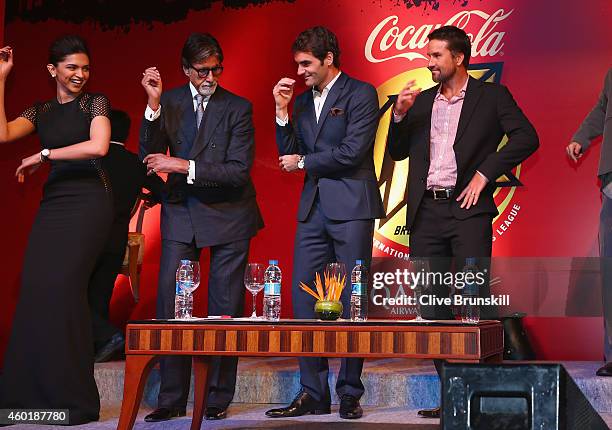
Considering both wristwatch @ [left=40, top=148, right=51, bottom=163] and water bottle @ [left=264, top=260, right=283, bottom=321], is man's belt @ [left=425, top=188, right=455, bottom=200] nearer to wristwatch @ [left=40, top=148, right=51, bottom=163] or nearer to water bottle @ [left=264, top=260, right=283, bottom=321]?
water bottle @ [left=264, top=260, right=283, bottom=321]

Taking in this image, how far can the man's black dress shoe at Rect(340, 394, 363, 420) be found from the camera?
4.26 meters

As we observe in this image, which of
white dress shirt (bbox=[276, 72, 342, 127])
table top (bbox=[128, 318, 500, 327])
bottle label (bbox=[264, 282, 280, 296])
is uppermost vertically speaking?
white dress shirt (bbox=[276, 72, 342, 127])

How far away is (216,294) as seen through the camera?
4.46 metres

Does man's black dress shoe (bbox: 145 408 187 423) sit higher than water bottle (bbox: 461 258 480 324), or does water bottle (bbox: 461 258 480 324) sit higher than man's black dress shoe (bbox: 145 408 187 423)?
water bottle (bbox: 461 258 480 324)

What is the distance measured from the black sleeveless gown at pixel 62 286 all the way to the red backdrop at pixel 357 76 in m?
2.07

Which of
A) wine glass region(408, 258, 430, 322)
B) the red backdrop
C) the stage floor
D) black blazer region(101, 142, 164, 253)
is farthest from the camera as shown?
the red backdrop

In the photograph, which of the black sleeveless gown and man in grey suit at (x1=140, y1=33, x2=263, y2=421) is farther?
man in grey suit at (x1=140, y1=33, x2=263, y2=421)

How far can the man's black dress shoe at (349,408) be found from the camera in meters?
4.26

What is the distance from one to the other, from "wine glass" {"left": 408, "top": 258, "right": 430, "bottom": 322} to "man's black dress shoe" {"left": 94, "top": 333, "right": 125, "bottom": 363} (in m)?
2.08

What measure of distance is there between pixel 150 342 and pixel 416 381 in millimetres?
1833

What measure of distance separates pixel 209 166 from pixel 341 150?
62 centimetres

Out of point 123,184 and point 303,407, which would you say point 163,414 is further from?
point 123,184

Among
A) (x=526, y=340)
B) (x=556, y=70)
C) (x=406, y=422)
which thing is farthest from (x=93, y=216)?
(x=556, y=70)

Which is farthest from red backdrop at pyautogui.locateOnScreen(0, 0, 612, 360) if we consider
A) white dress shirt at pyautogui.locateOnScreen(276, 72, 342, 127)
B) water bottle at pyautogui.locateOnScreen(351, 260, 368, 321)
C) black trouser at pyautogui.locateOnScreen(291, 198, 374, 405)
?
water bottle at pyautogui.locateOnScreen(351, 260, 368, 321)
